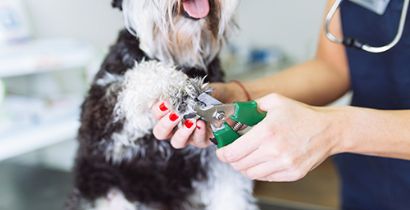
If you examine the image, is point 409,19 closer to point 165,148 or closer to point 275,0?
point 165,148

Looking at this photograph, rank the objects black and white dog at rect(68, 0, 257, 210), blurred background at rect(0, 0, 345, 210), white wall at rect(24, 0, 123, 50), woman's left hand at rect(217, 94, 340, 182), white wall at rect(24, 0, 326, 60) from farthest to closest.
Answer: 1. white wall at rect(24, 0, 326, 60)
2. white wall at rect(24, 0, 123, 50)
3. blurred background at rect(0, 0, 345, 210)
4. black and white dog at rect(68, 0, 257, 210)
5. woman's left hand at rect(217, 94, 340, 182)

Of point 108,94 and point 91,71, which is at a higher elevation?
point 108,94

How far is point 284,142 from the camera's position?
0.65 meters

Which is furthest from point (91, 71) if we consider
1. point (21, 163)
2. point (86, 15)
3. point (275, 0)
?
point (275, 0)

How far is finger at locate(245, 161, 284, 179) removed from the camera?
2.16 ft

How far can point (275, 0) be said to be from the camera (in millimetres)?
2553

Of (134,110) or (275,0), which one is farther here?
(275,0)

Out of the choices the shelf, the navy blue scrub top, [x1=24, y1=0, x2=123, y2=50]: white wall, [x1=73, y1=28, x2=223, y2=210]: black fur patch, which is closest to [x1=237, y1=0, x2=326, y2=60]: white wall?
[x1=24, y1=0, x2=123, y2=50]: white wall

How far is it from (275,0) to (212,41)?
5.58 feet

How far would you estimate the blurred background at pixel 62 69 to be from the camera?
153cm

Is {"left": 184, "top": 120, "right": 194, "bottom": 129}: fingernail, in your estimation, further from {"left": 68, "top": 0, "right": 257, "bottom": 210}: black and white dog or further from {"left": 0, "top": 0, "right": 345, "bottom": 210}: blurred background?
{"left": 0, "top": 0, "right": 345, "bottom": 210}: blurred background

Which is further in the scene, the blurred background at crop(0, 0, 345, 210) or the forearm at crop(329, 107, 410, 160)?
the blurred background at crop(0, 0, 345, 210)

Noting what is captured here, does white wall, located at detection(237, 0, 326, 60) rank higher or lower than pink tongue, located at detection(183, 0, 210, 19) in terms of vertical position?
lower

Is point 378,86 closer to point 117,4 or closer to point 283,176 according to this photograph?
point 283,176
